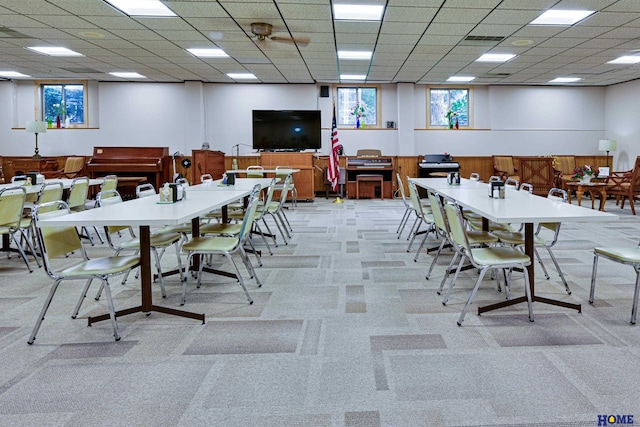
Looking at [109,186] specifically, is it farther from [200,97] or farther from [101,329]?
[200,97]

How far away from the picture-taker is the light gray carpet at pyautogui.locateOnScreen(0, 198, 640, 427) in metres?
2.04

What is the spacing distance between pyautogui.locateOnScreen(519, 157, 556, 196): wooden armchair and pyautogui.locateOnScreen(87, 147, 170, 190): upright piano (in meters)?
8.61

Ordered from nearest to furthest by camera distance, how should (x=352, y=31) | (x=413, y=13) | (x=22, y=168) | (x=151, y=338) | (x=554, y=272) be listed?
(x=151, y=338) < (x=554, y=272) < (x=413, y=13) < (x=352, y=31) < (x=22, y=168)

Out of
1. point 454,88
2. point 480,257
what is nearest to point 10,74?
point 454,88

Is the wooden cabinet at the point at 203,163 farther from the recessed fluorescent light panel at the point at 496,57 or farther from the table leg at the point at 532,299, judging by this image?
the table leg at the point at 532,299

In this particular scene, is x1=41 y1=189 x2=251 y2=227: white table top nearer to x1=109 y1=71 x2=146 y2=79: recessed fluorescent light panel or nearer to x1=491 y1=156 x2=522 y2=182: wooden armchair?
x1=109 y1=71 x2=146 y2=79: recessed fluorescent light panel

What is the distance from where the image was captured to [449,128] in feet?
40.9

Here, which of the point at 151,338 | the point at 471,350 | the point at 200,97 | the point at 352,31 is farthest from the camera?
the point at 200,97

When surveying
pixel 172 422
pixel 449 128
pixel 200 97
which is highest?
pixel 200 97

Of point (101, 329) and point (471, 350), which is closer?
point (471, 350)

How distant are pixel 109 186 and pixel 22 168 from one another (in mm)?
6379

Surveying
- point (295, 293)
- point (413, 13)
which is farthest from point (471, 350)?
point (413, 13)

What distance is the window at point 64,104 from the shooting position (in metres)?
12.0

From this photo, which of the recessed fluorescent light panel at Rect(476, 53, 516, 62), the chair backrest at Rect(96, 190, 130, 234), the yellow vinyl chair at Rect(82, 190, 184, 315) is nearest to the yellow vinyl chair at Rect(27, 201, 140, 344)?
the yellow vinyl chair at Rect(82, 190, 184, 315)
